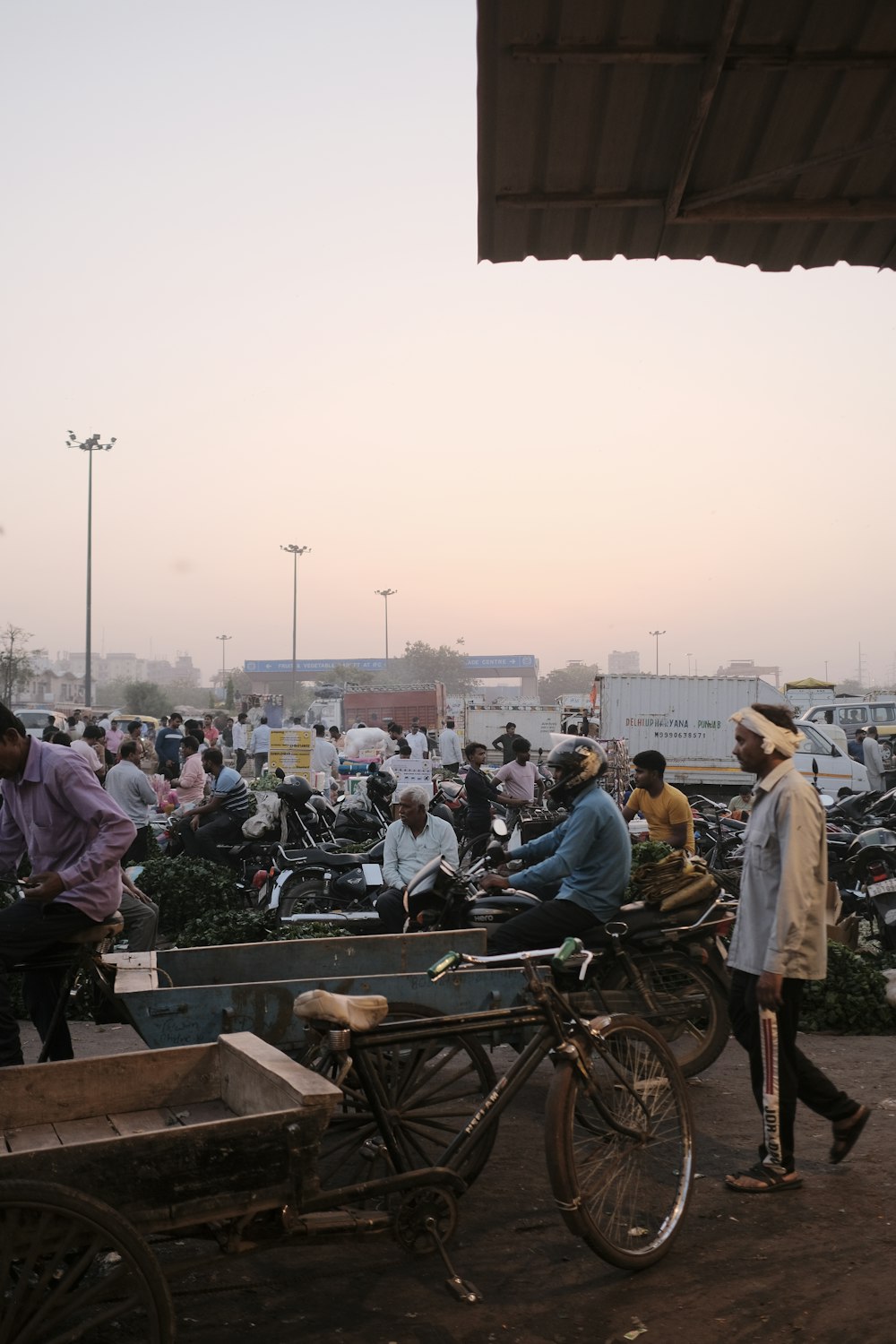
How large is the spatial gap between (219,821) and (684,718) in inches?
583

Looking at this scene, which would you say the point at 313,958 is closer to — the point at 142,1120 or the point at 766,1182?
the point at 142,1120

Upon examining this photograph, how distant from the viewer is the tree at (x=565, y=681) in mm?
134500

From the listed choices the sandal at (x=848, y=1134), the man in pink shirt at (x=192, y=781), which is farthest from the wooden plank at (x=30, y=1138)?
the man in pink shirt at (x=192, y=781)

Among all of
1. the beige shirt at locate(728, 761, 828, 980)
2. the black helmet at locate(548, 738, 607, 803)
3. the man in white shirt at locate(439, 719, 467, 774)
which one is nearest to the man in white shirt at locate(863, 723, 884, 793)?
the man in white shirt at locate(439, 719, 467, 774)

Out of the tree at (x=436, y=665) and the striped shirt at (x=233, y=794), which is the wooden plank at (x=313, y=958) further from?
Answer: the tree at (x=436, y=665)

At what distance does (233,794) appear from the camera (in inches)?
458

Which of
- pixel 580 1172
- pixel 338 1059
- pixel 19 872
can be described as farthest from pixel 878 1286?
pixel 19 872

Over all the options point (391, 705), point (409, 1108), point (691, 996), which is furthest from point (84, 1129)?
point (391, 705)

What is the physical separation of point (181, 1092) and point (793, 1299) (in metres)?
2.07

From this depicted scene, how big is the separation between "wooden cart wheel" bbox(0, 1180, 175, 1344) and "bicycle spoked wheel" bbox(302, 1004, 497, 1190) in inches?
35.8

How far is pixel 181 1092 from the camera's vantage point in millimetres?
3697

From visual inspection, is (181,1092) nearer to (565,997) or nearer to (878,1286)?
(565,997)

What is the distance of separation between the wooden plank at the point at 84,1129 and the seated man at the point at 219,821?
805cm

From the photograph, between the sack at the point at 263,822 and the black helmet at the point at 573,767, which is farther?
the sack at the point at 263,822
